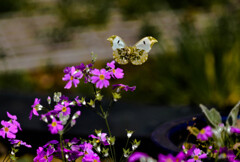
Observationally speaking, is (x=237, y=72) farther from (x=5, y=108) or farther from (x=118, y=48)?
(x=118, y=48)

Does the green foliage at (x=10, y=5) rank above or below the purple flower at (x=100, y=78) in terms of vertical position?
above

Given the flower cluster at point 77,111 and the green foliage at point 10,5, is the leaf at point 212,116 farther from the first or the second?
the green foliage at point 10,5

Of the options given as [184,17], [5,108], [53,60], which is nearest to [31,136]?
[5,108]

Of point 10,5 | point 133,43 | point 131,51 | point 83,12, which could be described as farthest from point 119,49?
point 10,5

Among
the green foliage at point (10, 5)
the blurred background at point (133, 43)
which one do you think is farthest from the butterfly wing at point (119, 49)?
the green foliage at point (10, 5)

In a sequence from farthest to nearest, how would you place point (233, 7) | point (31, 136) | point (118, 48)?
1. point (233, 7)
2. point (31, 136)
3. point (118, 48)

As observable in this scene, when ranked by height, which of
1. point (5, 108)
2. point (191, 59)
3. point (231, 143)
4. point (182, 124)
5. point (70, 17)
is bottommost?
point (231, 143)
